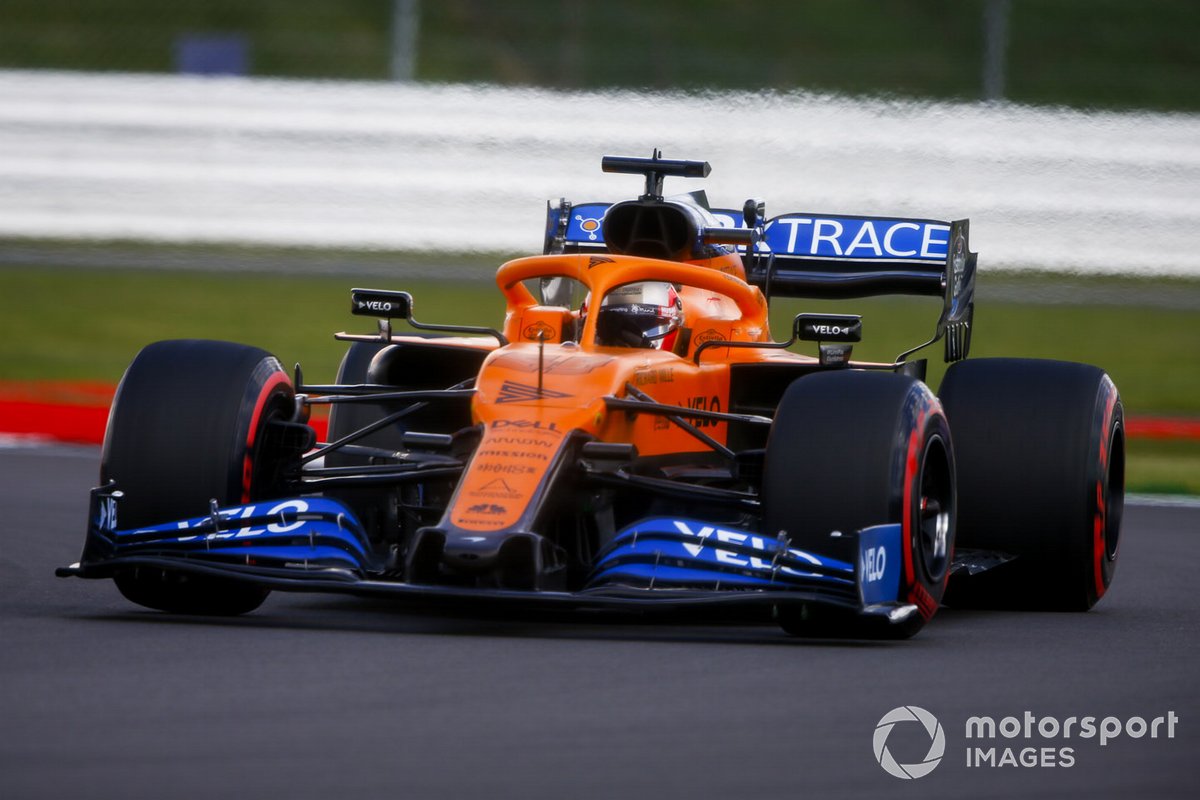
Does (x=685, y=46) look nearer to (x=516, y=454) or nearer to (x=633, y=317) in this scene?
(x=633, y=317)

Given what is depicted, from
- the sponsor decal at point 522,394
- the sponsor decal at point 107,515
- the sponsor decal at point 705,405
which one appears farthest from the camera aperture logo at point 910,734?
the sponsor decal at point 107,515

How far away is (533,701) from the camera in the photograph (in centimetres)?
543

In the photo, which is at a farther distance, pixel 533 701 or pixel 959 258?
pixel 959 258

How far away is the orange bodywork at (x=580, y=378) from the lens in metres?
6.83

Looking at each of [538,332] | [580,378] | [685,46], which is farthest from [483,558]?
[685,46]

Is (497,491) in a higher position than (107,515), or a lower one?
higher

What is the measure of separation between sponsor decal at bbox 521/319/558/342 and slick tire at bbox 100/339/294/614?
4.62 feet

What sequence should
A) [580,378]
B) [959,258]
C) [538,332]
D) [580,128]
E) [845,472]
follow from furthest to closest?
[580,128] < [959,258] < [538,332] < [580,378] < [845,472]

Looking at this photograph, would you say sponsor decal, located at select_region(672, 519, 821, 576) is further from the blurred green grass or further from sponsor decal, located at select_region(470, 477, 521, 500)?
the blurred green grass

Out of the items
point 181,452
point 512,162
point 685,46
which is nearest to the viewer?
point 181,452

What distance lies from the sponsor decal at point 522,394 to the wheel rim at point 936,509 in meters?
1.33

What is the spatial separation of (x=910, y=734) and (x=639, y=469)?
2642 mm

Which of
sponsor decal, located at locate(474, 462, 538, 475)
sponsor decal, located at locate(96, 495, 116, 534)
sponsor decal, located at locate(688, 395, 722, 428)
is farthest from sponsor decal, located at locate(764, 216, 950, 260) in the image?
sponsor decal, located at locate(96, 495, 116, 534)

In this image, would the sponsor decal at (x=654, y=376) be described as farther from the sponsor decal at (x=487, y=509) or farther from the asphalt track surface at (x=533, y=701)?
the sponsor decal at (x=487, y=509)
